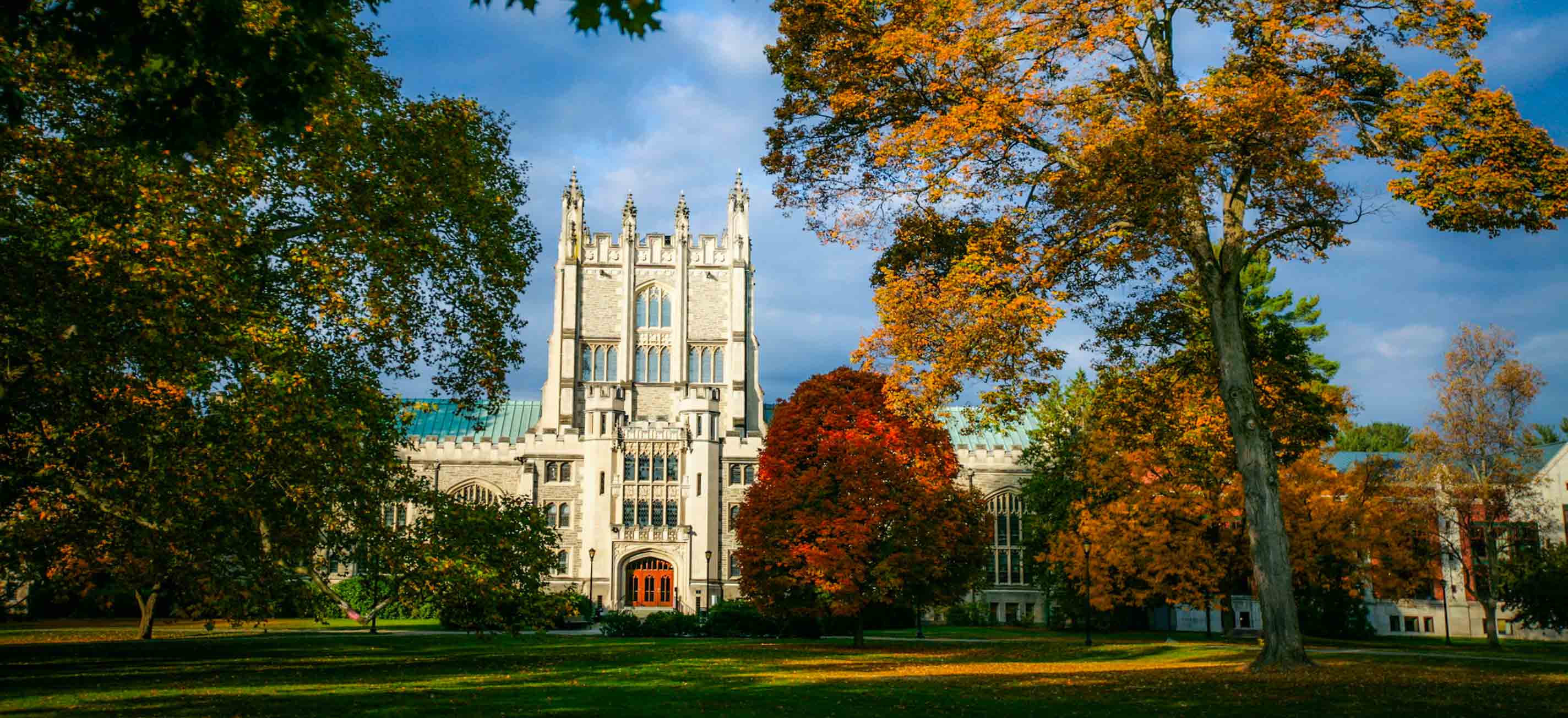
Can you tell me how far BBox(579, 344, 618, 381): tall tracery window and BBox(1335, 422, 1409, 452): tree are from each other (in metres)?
38.9

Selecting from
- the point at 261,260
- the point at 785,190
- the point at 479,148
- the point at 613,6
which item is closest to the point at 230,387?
the point at 261,260

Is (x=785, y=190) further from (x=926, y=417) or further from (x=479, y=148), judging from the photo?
(x=479, y=148)

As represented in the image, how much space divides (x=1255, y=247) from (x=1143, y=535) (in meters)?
16.8

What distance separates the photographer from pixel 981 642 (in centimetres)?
3225

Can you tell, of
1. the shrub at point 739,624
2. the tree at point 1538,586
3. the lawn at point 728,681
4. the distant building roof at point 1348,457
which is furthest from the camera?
the distant building roof at point 1348,457

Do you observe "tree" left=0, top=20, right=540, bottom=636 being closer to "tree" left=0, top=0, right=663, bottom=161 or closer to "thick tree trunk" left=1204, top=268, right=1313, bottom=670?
"tree" left=0, top=0, right=663, bottom=161

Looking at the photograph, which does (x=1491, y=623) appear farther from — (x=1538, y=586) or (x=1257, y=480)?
(x=1257, y=480)

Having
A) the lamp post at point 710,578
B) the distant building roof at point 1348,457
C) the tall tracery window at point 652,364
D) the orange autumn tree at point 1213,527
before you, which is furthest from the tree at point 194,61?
the tall tracery window at point 652,364

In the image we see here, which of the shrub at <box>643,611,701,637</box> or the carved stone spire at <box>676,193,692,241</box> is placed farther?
the carved stone spire at <box>676,193,692,241</box>

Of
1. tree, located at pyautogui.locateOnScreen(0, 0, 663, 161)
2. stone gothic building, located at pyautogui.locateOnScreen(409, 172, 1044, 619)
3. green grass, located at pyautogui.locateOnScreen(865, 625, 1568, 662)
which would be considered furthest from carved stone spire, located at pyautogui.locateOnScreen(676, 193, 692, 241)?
tree, located at pyautogui.locateOnScreen(0, 0, 663, 161)

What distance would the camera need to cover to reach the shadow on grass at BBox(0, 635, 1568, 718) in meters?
11.8

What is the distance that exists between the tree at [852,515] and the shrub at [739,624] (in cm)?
482

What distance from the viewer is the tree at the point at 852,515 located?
28.5 metres

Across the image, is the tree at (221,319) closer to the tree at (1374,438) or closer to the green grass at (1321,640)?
the green grass at (1321,640)
